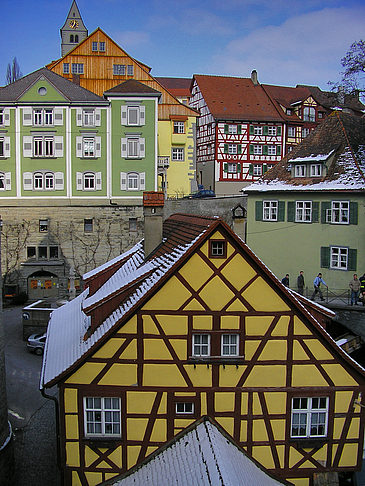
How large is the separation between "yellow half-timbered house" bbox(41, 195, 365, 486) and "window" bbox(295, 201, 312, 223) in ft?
52.6

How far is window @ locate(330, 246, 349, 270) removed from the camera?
24.3 m

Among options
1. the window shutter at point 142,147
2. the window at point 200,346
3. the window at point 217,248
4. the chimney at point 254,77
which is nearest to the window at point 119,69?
the window shutter at point 142,147

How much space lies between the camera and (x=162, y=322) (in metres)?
10.4

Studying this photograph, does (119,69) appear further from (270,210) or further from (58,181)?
(270,210)

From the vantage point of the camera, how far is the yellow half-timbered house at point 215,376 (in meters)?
10.3

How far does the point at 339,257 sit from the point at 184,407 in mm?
16162

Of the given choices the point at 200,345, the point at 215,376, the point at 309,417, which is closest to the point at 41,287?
the point at 200,345

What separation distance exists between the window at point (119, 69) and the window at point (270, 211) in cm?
1849

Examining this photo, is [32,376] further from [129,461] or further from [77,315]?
[129,461]

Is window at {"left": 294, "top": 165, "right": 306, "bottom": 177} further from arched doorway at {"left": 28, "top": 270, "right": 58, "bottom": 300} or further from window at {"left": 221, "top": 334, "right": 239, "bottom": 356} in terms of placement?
window at {"left": 221, "top": 334, "right": 239, "bottom": 356}

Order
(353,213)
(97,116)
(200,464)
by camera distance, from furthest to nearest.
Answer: (97,116), (353,213), (200,464)

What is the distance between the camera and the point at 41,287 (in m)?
32.7

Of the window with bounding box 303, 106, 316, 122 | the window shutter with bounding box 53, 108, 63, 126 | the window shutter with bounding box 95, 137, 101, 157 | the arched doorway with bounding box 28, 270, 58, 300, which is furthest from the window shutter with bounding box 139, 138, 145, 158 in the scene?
the window with bounding box 303, 106, 316, 122

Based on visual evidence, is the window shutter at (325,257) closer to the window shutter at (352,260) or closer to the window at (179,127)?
the window shutter at (352,260)
